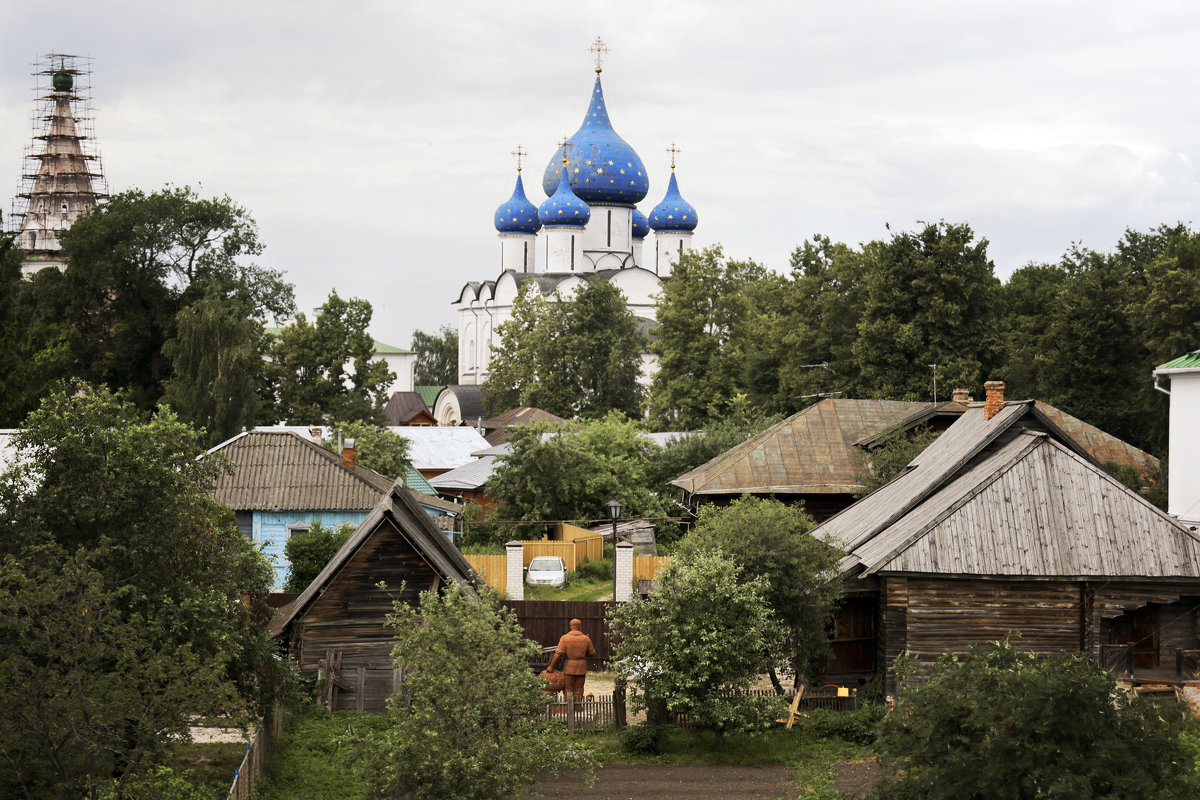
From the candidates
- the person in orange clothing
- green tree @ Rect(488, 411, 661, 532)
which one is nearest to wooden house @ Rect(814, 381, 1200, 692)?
the person in orange clothing

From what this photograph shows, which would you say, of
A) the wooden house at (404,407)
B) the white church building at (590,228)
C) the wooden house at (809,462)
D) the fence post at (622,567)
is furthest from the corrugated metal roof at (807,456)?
the wooden house at (404,407)

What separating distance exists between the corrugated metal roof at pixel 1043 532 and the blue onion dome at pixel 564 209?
6641cm

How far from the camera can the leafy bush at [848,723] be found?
19797 millimetres

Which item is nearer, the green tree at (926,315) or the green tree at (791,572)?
the green tree at (791,572)

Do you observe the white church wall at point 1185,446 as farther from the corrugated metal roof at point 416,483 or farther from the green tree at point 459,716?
the green tree at point 459,716

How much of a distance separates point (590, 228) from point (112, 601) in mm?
77420

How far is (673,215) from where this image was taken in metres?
92.9

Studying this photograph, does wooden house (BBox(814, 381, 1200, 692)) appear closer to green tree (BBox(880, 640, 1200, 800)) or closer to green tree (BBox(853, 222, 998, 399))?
green tree (BBox(880, 640, 1200, 800))

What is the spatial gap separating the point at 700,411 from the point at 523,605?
40.5 m

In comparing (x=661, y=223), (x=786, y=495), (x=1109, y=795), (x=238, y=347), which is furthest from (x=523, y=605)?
(x=661, y=223)

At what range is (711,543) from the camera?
20953mm

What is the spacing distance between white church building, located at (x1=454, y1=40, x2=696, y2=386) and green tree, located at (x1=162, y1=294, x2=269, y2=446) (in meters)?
34.6

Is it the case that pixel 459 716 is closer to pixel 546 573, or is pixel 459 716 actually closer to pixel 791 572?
pixel 791 572

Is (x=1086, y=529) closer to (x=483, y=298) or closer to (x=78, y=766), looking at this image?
(x=78, y=766)
